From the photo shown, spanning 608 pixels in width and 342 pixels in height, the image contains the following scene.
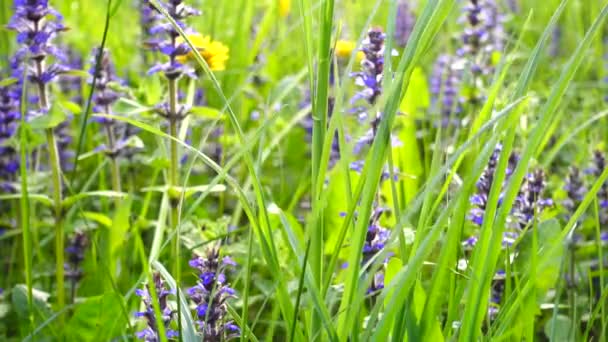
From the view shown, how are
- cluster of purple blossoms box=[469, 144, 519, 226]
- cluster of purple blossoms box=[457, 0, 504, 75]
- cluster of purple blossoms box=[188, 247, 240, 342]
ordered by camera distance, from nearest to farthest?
cluster of purple blossoms box=[188, 247, 240, 342] → cluster of purple blossoms box=[469, 144, 519, 226] → cluster of purple blossoms box=[457, 0, 504, 75]

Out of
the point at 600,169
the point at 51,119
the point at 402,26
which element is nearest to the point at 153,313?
the point at 51,119

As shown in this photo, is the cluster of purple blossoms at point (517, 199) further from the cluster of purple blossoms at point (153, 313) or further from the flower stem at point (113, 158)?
the flower stem at point (113, 158)

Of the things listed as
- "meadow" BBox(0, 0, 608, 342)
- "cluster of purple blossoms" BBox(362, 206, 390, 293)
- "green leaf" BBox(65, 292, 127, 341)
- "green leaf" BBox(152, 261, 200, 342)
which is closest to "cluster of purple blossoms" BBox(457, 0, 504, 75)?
"meadow" BBox(0, 0, 608, 342)

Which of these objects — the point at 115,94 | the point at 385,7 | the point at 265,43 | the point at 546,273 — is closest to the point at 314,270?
the point at 546,273

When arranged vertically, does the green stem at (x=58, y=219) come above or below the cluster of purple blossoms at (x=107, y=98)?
below

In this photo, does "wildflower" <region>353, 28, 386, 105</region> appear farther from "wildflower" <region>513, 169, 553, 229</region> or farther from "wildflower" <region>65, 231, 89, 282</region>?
"wildflower" <region>65, 231, 89, 282</region>

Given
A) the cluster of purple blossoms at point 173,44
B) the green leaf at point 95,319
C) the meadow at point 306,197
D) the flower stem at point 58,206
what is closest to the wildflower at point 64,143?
the meadow at point 306,197

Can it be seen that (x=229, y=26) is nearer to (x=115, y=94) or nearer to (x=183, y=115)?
(x=115, y=94)

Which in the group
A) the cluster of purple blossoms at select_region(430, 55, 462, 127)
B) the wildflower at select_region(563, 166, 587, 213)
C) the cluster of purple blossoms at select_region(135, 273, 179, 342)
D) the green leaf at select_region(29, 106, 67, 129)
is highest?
the cluster of purple blossoms at select_region(430, 55, 462, 127)
